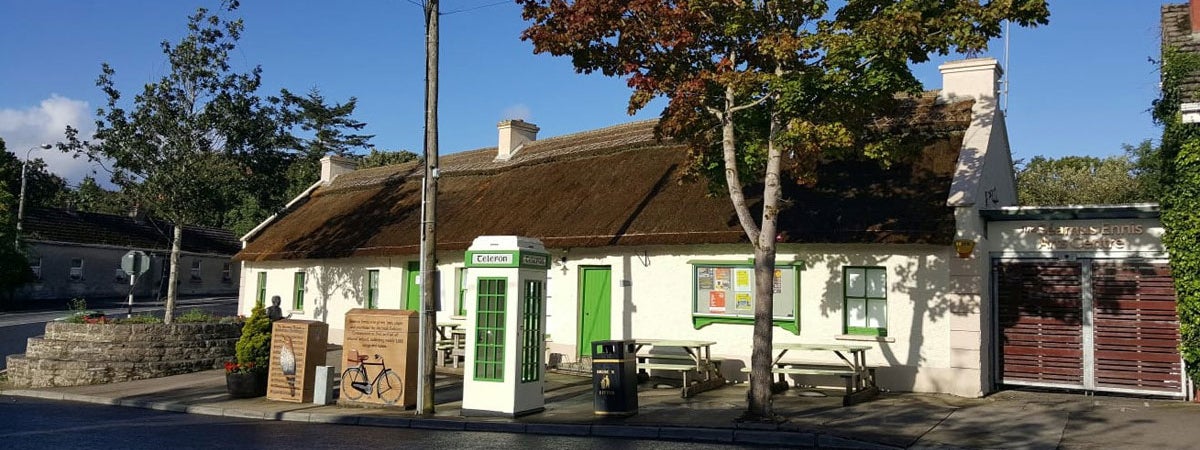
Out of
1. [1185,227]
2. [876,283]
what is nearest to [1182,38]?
[1185,227]

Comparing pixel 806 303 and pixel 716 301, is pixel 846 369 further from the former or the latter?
pixel 716 301

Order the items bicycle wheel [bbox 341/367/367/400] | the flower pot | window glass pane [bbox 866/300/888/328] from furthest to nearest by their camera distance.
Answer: the flower pot
window glass pane [bbox 866/300/888/328]
bicycle wheel [bbox 341/367/367/400]

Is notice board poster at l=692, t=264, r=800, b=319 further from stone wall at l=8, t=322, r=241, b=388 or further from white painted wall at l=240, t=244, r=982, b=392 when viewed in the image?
stone wall at l=8, t=322, r=241, b=388

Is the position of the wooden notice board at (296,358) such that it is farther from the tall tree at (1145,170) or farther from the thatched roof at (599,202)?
the tall tree at (1145,170)

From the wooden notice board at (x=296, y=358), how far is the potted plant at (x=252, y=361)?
651 millimetres

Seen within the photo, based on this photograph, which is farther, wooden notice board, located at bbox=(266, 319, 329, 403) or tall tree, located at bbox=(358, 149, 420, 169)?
tall tree, located at bbox=(358, 149, 420, 169)

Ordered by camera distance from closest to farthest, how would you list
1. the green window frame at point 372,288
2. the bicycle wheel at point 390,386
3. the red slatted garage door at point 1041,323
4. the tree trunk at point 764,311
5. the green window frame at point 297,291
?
the tree trunk at point 764,311, the bicycle wheel at point 390,386, the red slatted garage door at point 1041,323, the green window frame at point 372,288, the green window frame at point 297,291

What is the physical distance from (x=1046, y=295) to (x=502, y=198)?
41.7 feet

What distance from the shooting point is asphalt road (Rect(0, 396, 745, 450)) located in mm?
9945

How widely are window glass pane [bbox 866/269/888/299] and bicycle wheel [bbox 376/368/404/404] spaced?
8029mm

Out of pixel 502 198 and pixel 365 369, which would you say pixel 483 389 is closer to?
pixel 365 369

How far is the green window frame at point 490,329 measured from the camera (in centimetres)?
1221

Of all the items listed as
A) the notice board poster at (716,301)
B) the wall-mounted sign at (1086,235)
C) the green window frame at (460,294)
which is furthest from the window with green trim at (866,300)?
the green window frame at (460,294)

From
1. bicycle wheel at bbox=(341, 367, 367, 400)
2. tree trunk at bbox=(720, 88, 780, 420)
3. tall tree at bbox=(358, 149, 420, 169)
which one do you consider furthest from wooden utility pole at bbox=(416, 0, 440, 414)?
tall tree at bbox=(358, 149, 420, 169)
